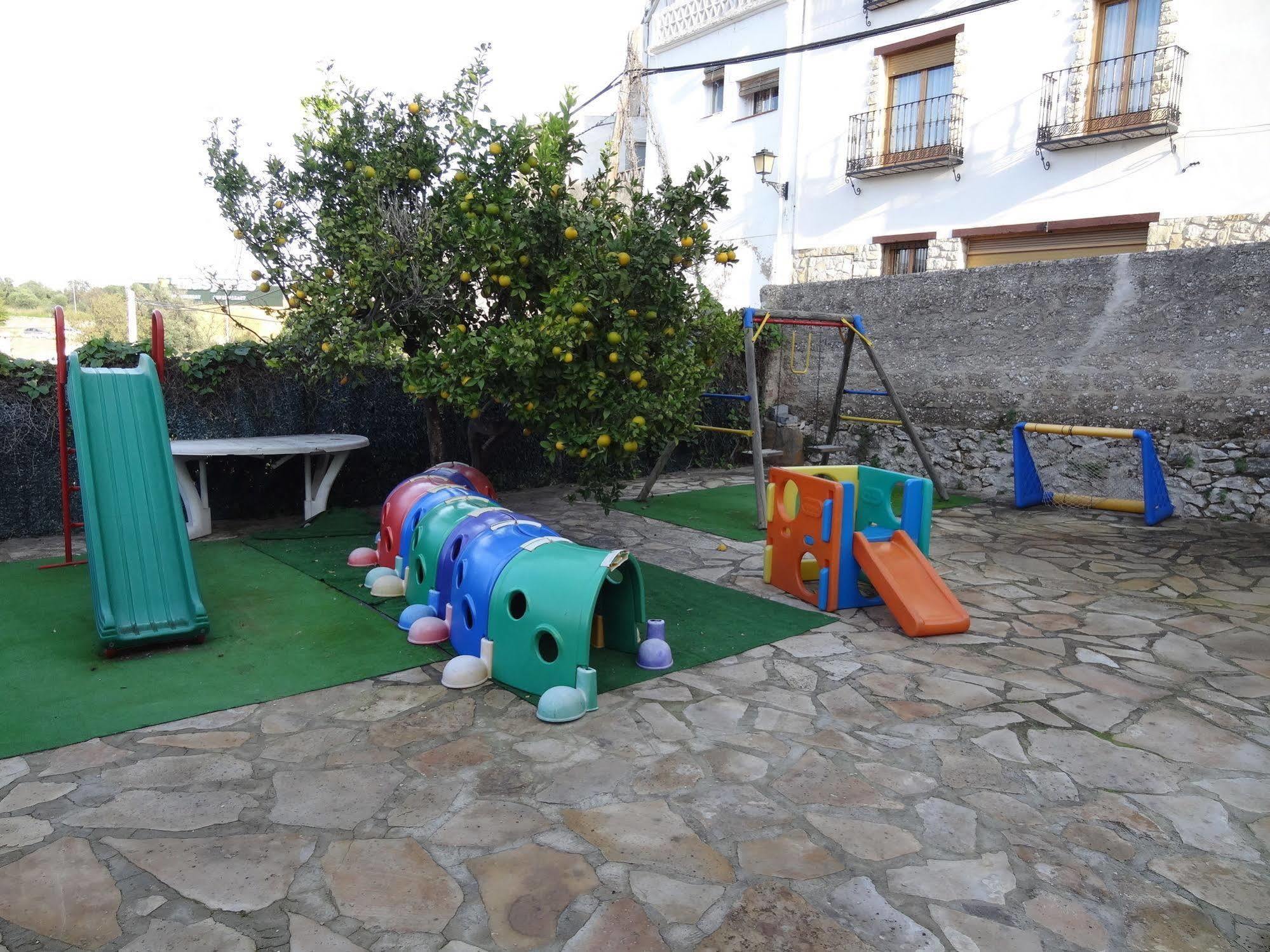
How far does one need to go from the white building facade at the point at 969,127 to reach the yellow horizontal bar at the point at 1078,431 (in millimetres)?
3984

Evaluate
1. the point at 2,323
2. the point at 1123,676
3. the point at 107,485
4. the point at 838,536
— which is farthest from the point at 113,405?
the point at 2,323

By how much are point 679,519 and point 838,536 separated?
2.77 metres

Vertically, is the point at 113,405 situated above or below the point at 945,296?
below

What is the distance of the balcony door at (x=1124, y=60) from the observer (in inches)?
462

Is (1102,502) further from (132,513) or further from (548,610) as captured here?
(132,513)

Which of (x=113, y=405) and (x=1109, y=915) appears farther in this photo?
(x=113, y=405)

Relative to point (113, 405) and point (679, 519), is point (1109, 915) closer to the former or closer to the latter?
point (113, 405)

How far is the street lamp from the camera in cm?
1559

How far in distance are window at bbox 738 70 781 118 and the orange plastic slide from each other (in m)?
14.3

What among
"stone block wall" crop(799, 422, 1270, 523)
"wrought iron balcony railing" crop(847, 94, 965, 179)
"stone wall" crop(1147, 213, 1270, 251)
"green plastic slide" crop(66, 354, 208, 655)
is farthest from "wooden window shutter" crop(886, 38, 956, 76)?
"green plastic slide" crop(66, 354, 208, 655)

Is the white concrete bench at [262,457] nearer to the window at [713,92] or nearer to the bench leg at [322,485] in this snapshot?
the bench leg at [322,485]

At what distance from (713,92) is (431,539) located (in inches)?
660

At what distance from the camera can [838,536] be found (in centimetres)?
489

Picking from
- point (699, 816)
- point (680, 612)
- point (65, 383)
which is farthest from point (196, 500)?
point (699, 816)
